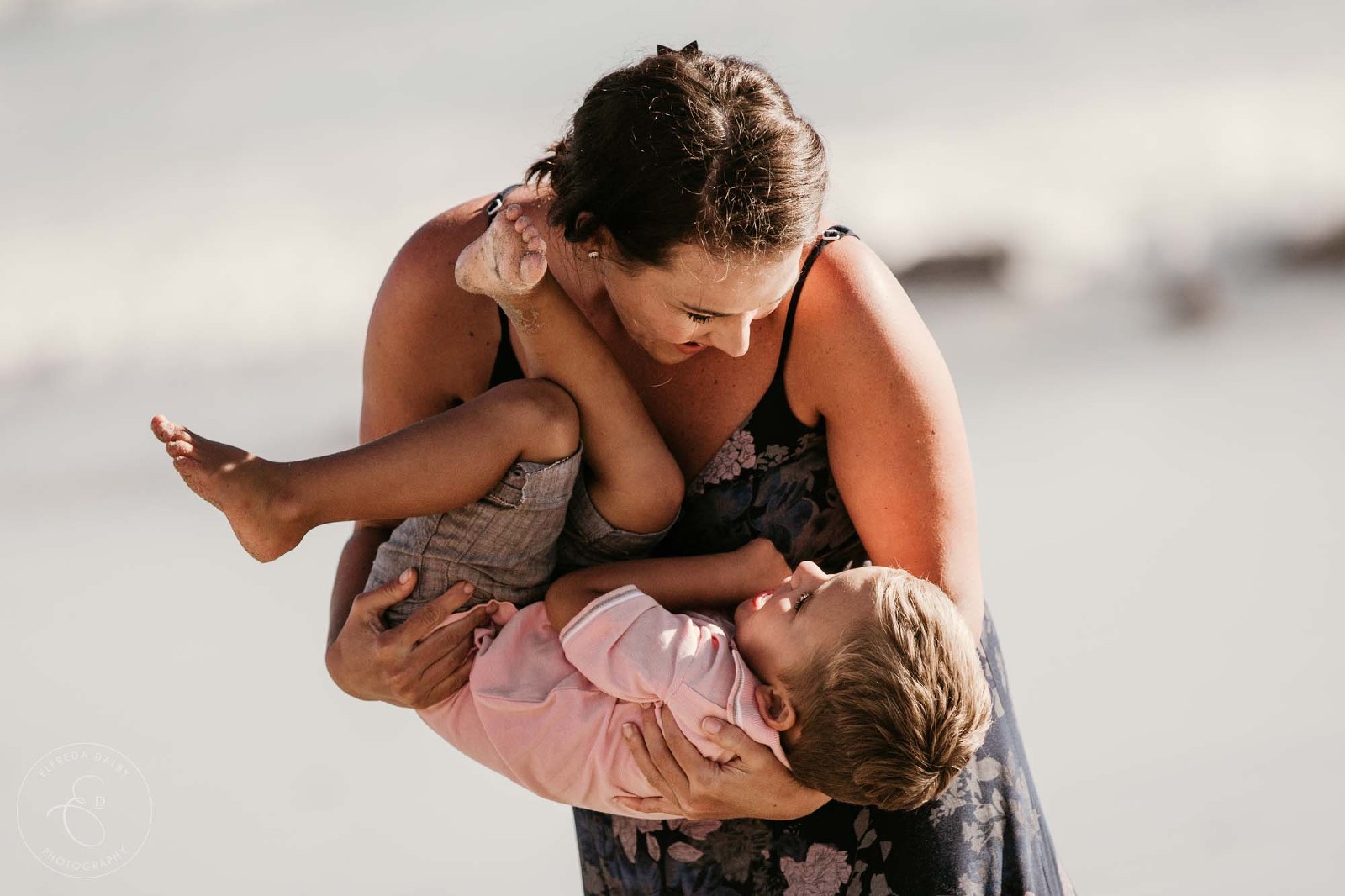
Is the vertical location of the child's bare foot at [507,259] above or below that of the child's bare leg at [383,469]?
above

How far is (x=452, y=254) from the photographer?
180cm

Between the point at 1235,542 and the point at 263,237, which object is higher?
the point at 263,237

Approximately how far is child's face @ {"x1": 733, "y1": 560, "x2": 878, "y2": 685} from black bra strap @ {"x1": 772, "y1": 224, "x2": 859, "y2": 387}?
0.25 meters

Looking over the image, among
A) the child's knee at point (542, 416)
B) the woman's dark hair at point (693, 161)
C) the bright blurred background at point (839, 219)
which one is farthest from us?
the bright blurred background at point (839, 219)

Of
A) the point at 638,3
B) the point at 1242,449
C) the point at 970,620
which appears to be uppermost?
the point at 638,3

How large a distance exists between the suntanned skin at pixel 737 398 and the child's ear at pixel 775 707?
0.15 feet

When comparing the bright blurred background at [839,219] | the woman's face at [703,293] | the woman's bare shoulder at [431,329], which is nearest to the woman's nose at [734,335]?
the woman's face at [703,293]

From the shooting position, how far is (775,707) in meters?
1.63

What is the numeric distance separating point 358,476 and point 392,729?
82.4 inches

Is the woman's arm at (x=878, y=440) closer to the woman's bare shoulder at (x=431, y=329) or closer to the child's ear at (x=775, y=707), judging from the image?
the child's ear at (x=775, y=707)

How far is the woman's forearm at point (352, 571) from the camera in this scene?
6.42ft

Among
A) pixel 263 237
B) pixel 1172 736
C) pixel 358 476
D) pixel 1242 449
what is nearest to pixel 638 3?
pixel 263 237

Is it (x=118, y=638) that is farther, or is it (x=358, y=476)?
(x=118, y=638)

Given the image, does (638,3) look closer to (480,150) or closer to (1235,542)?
(480,150)
